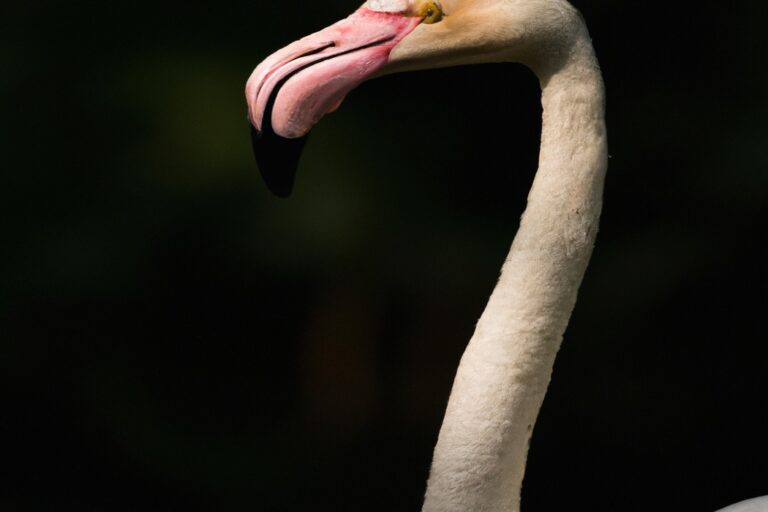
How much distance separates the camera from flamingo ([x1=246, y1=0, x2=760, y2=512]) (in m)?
1.30

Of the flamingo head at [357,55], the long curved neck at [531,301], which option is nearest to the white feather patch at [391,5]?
the flamingo head at [357,55]

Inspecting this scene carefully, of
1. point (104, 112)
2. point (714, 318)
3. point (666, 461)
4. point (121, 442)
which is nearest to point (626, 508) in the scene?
point (666, 461)

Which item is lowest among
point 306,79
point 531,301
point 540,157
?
point 531,301

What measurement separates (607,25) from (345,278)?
82 centimetres

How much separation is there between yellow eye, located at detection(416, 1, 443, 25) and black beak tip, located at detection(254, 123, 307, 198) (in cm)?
21

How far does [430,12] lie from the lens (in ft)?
4.39

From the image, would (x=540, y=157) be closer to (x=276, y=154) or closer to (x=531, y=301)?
(x=531, y=301)

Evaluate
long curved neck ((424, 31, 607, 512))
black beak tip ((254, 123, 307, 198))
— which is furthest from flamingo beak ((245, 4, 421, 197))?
long curved neck ((424, 31, 607, 512))

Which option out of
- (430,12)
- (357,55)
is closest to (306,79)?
(357,55)

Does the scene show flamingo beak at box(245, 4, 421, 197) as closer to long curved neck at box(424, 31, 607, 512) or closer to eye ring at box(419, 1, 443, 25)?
eye ring at box(419, 1, 443, 25)

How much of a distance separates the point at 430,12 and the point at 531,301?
0.37m

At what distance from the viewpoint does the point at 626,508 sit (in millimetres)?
2721

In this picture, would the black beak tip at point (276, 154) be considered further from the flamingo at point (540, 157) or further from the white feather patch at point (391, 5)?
the white feather patch at point (391, 5)

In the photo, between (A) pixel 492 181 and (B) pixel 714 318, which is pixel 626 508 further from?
(A) pixel 492 181
